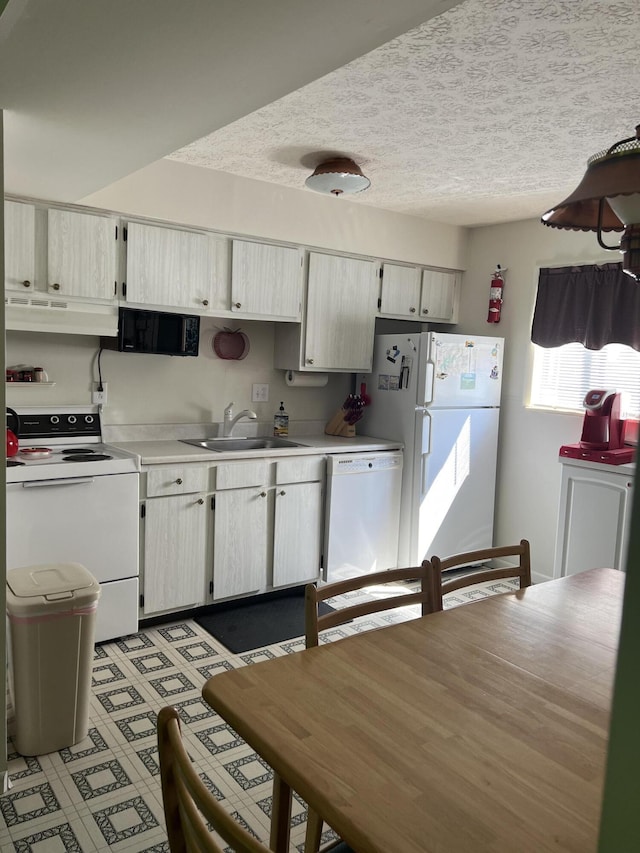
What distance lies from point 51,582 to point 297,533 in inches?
64.0

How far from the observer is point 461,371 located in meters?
4.20

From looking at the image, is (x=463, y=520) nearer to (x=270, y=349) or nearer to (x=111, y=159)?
(x=270, y=349)

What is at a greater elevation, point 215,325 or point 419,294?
point 419,294

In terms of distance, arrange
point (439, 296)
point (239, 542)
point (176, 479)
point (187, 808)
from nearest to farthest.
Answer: point (187, 808)
point (176, 479)
point (239, 542)
point (439, 296)

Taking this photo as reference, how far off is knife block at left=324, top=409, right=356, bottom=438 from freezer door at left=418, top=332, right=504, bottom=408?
52 cm

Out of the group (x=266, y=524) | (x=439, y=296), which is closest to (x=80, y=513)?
(x=266, y=524)

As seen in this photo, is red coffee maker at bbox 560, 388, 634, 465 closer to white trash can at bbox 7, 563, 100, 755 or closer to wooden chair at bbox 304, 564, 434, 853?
wooden chair at bbox 304, 564, 434, 853

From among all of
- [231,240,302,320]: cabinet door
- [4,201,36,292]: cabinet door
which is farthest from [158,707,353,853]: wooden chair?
[231,240,302,320]: cabinet door

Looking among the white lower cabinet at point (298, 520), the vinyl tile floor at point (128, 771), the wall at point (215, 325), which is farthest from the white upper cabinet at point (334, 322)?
the vinyl tile floor at point (128, 771)

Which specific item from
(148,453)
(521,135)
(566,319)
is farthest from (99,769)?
(566,319)

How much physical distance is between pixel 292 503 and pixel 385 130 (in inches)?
78.6

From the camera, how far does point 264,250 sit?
148 inches

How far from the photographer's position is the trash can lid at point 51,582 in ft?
7.60

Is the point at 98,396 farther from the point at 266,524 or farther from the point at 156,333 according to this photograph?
the point at 266,524
